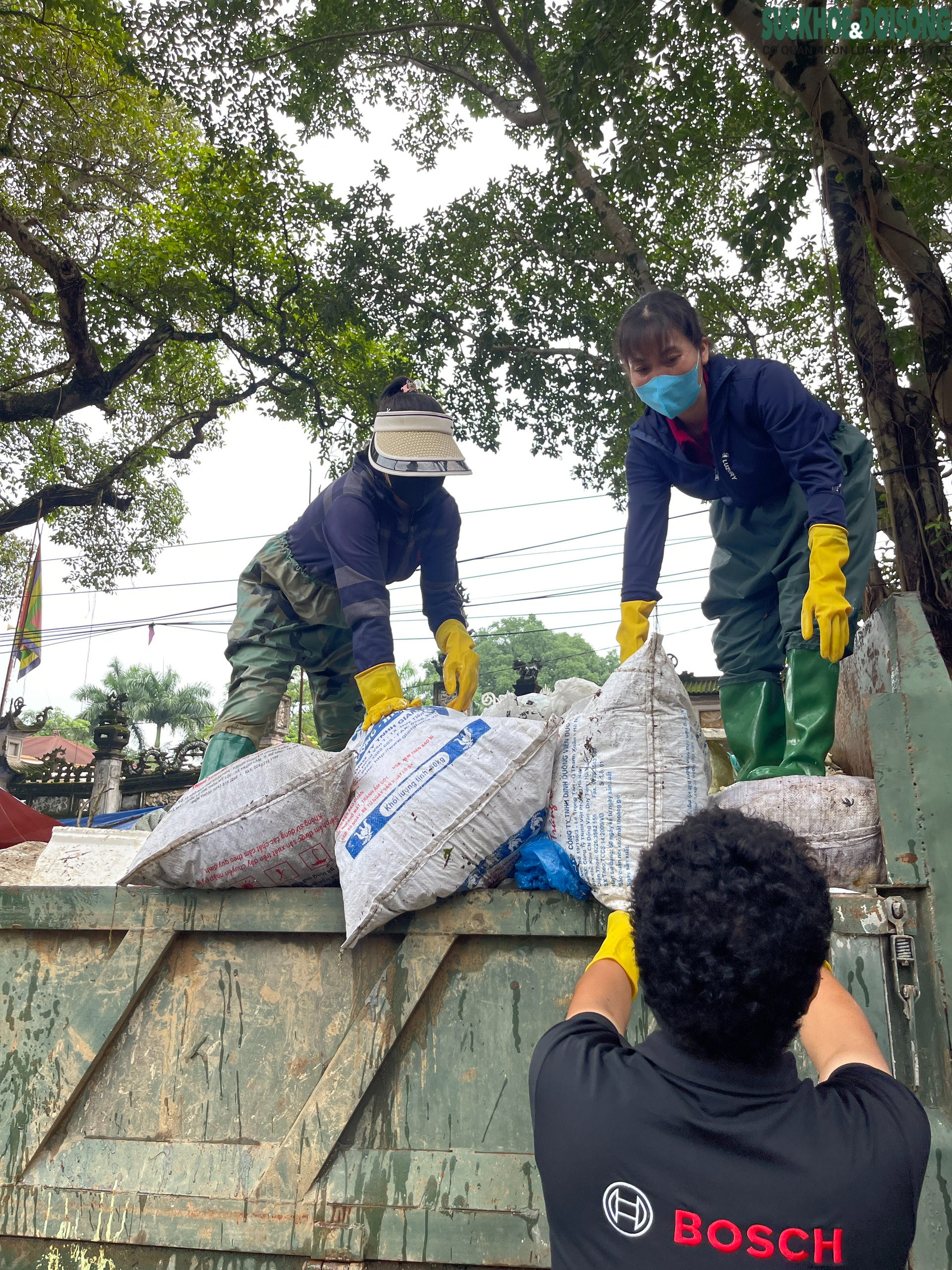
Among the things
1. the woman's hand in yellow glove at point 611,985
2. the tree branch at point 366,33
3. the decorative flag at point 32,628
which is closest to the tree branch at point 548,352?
the tree branch at point 366,33

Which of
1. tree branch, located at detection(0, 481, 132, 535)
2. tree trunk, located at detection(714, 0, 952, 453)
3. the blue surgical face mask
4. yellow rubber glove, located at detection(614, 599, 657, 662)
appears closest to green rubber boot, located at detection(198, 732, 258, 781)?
yellow rubber glove, located at detection(614, 599, 657, 662)

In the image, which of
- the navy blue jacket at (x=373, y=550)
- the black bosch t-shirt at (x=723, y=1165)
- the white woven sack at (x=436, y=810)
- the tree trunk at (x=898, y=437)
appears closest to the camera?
the black bosch t-shirt at (x=723, y=1165)

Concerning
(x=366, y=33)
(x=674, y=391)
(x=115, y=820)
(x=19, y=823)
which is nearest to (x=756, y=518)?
(x=674, y=391)

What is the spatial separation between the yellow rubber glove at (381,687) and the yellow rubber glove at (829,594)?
100cm

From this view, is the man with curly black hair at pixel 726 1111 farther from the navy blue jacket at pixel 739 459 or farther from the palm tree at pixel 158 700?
the palm tree at pixel 158 700

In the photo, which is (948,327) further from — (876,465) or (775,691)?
(775,691)

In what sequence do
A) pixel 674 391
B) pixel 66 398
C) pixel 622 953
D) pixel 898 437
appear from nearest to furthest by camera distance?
pixel 622 953 → pixel 674 391 → pixel 898 437 → pixel 66 398

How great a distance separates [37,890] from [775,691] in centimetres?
177

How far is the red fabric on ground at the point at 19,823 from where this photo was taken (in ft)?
19.7

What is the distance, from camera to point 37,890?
1738 millimetres

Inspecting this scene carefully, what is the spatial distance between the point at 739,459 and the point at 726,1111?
1.66 meters

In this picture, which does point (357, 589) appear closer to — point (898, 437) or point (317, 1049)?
point (317, 1049)

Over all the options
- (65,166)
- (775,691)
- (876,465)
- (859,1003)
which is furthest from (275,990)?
(65,166)

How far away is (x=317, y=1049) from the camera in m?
1.58
